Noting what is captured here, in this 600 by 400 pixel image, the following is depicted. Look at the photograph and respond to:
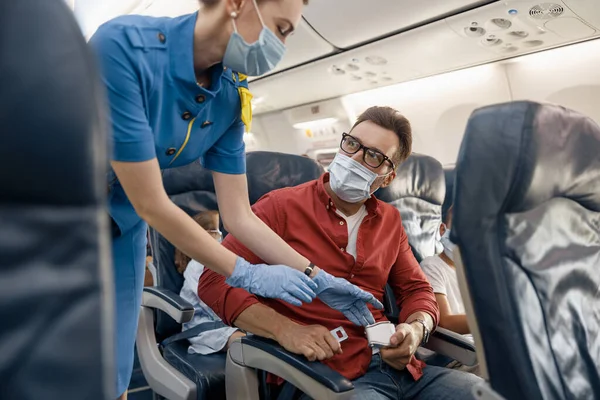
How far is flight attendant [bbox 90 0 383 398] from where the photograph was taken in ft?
4.09

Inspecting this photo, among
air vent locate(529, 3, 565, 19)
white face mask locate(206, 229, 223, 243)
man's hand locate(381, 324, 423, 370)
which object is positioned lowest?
white face mask locate(206, 229, 223, 243)

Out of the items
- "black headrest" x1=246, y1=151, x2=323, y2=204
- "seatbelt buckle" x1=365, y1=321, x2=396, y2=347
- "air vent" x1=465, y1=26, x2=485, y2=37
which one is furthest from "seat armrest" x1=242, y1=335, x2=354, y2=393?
"air vent" x1=465, y1=26, x2=485, y2=37

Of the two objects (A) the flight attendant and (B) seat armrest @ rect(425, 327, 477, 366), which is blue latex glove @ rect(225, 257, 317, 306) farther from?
(B) seat armrest @ rect(425, 327, 477, 366)

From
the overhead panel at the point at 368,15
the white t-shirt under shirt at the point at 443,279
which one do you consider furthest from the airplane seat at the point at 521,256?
the overhead panel at the point at 368,15

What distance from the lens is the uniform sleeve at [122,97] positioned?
3.98ft

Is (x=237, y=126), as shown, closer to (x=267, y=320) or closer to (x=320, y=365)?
(x=267, y=320)

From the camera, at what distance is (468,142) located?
44.3 inches

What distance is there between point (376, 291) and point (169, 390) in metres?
0.92

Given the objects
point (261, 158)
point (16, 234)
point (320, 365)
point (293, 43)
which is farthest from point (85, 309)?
point (293, 43)

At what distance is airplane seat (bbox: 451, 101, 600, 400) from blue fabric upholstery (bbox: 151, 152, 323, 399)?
138cm

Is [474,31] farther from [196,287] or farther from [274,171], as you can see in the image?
[196,287]

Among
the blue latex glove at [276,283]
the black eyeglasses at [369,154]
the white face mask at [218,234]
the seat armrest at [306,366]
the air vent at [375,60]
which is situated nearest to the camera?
the seat armrest at [306,366]

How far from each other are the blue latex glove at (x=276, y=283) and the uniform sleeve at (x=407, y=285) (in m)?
0.65

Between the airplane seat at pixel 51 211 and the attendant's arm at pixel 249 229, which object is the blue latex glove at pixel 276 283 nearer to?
the attendant's arm at pixel 249 229
